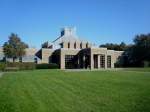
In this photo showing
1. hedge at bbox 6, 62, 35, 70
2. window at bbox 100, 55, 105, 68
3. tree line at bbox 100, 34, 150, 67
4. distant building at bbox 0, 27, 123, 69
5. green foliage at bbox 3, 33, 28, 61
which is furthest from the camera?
tree line at bbox 100, 34, 150, 67

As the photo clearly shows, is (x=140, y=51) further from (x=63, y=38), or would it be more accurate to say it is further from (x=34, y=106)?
(x=34, y=106)

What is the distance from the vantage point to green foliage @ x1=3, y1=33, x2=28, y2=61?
63.0m

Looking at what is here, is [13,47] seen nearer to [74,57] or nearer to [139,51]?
[74,57]

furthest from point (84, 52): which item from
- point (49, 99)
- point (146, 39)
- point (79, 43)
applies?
point (49, 99)

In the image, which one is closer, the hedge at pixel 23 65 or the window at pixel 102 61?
the hedge at pixel 23 65

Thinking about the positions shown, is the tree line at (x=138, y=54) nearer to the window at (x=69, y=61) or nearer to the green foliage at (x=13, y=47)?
the window at (x=69, y=61)

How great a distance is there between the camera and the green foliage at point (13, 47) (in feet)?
207

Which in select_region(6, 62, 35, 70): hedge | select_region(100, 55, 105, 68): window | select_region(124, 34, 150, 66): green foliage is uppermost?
select_region(124, 34, 150, 66): green foliage

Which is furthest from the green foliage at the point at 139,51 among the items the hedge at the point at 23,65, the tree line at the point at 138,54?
the hedge at the point at 23,65

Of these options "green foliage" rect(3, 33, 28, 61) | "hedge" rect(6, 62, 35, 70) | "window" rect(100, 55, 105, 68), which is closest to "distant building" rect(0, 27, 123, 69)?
"window" rect(100, 55, 105, 68)

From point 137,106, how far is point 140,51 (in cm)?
6685

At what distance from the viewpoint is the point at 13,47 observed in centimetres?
6347

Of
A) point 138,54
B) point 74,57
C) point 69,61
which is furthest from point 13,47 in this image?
point 138,54

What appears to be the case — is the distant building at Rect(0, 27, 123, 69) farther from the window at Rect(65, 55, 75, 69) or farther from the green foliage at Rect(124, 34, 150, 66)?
the green foliage at Rect(124, 34, 150, 66)
